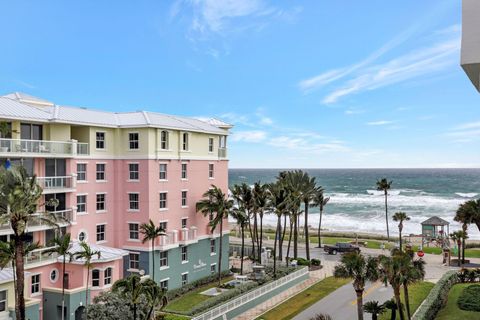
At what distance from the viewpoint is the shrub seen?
26372mm

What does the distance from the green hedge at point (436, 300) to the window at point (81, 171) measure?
23142 mm

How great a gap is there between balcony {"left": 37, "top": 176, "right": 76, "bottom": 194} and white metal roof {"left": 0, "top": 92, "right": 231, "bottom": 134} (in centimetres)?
376

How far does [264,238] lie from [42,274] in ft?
128

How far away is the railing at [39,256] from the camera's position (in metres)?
26.1

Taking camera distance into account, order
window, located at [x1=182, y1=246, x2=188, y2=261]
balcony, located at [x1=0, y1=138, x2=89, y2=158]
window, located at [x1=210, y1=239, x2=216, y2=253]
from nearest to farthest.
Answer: balcony, located at [x1=0, y1=138, x2=89, y2=158]
window, located at [x1=182, y1=246, x2=188, y2=261]
window, located at [x1=210, y1=239, x2=216, y2=253]

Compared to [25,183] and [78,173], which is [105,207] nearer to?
[78,173]

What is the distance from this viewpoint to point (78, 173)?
30.7 metres

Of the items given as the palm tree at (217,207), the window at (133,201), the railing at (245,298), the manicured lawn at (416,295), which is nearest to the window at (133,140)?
the window at (133,201)

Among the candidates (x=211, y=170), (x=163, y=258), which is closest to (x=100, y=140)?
(x=163, y=258)

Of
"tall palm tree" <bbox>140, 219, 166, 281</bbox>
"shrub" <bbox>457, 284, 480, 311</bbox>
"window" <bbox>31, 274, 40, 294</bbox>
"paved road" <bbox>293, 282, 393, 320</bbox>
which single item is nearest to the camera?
"shrub" <bbox>457, 284, 480, 311</bbox>

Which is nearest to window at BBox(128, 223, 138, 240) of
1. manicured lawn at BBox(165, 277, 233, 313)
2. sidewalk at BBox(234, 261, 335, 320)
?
manicured lawn at BBox(165, 277, 233, 313)

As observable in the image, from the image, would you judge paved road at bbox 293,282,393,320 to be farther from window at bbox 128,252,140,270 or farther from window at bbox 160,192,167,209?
window at bbox 160,192,167,209

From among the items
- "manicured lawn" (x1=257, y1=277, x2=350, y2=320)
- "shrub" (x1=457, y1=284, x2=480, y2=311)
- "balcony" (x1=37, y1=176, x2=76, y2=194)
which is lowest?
"manicured lawn" (x1=257, y1=277, x2=350, y2=320)

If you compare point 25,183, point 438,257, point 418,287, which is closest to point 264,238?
point 438,257
